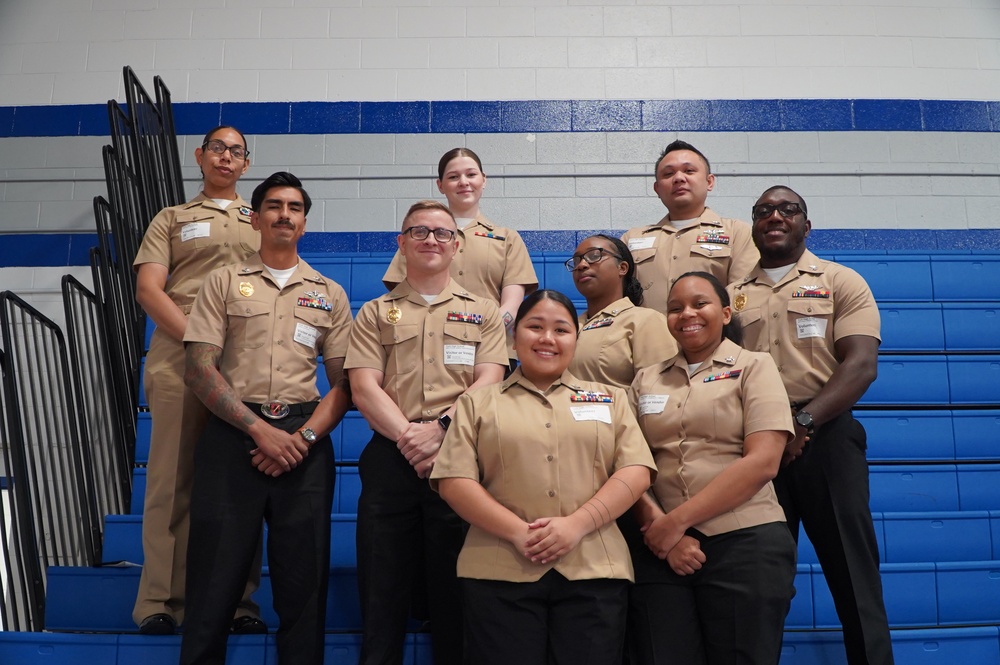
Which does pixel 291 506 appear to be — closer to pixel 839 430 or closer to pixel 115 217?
pixel 839 430

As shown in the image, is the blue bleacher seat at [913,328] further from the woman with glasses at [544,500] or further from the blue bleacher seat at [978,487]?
the woman with glasses at [544,500]

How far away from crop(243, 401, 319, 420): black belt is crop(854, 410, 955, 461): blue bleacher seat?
8.26ft

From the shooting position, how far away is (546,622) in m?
2.27

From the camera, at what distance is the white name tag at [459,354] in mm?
2781

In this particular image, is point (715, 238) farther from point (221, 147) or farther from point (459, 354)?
point (221, 147)

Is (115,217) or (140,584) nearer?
(140,584)

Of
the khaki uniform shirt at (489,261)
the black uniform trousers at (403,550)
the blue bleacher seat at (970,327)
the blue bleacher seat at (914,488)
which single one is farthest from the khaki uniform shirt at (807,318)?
the blue bleacher seat at (970,327)

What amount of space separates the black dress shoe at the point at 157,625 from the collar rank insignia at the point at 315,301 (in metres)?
1.06

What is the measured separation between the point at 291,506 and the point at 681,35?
4.71 m

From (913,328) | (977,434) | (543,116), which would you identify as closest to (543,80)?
(543,116)

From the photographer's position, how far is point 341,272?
5242 millimetres

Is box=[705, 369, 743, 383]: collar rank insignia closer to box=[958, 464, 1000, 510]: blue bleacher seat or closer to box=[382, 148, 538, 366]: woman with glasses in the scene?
box=[382, 148, 538, 366]: woman with glasses

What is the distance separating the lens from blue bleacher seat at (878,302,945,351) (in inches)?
182

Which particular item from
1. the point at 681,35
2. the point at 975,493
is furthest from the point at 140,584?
the point at 681,35
